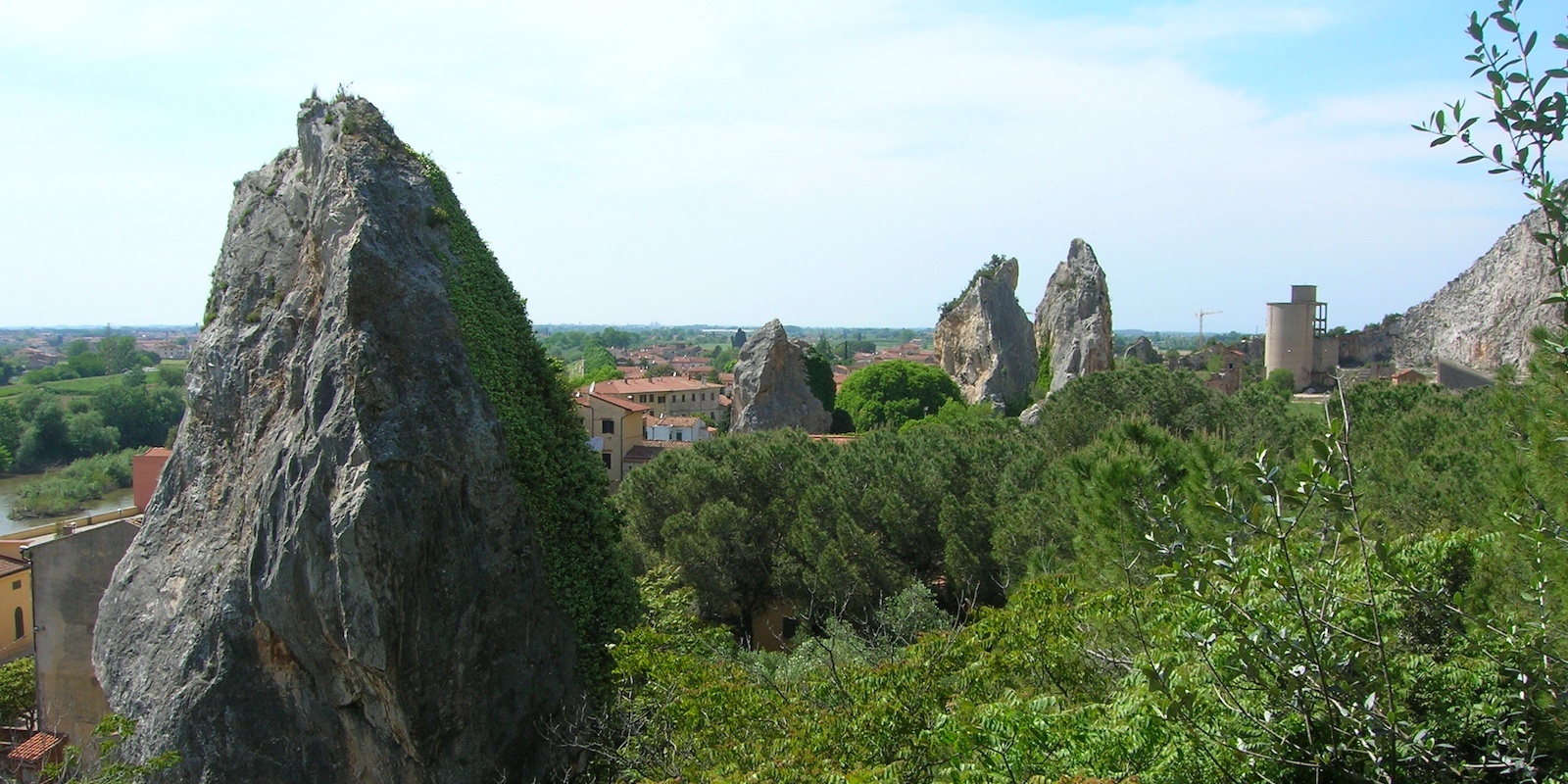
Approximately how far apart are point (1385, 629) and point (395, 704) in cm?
975

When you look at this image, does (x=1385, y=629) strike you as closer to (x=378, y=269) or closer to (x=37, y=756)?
(x=378, y=269)

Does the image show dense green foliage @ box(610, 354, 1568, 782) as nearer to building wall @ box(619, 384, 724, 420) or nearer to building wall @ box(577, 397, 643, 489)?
building wall @ box(577, 397, 643, 489)

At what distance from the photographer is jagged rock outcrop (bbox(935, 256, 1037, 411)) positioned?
53625 millimetres

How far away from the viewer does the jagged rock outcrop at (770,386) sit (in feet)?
134

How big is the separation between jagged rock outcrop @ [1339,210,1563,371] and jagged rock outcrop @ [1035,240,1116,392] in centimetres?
1427

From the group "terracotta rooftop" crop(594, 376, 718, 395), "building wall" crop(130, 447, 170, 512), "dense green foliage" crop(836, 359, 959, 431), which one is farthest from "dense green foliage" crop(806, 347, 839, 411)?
"building wall" crop(130, 447, 170, 512)

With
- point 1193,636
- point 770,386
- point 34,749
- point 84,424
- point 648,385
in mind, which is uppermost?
point 1193,636

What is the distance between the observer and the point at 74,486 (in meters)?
48.4

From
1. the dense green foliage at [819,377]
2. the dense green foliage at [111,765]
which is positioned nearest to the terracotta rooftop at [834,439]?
the dense green foliage at [819,377]

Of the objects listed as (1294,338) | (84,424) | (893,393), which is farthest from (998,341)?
(84,424)

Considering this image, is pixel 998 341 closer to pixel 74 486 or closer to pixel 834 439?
pixel 834 439

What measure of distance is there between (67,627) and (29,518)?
117 ft

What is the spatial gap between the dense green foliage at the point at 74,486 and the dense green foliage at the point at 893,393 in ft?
124

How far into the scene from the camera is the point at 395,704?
11188 mm
